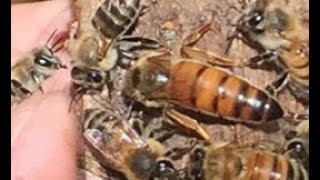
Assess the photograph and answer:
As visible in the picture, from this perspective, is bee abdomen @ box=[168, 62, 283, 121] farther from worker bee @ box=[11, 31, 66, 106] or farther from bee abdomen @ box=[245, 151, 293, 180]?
worker bee @ box=[11, 31, 66, 106]

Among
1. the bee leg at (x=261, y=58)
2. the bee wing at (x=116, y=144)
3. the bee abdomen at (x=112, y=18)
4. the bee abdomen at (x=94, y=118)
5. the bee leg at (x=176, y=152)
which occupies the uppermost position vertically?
the bee abdomen at (x=112, y=18)

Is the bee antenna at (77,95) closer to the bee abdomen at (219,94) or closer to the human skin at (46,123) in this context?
the human skin at (46,123)

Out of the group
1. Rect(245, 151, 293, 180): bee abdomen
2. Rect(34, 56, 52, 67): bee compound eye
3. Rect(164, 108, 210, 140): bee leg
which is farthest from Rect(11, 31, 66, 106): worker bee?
Rect(245, 151, 293, 180): bee abdomen

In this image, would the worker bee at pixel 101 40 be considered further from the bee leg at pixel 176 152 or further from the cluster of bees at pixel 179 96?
the bee leg at pixel 176 152

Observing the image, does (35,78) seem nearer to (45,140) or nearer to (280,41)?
(45,140)

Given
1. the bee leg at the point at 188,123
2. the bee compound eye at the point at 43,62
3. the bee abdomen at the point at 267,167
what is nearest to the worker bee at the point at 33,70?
the bee compound eye at the point at 43,62

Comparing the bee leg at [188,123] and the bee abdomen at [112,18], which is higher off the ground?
the bee abdomen at [112,18]
